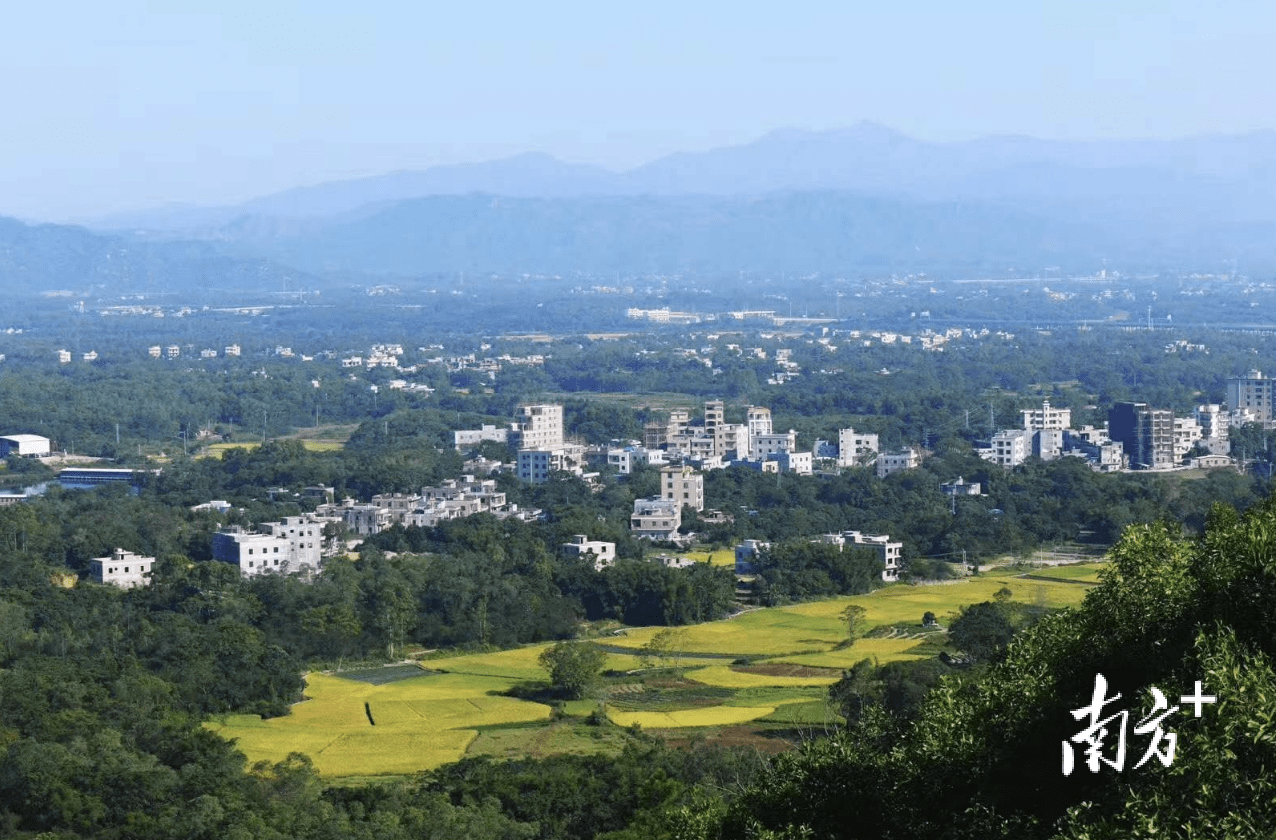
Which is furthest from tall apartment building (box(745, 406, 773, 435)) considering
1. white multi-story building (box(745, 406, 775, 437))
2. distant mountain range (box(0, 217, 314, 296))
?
distant mountain range (box(0, 217, 314, 296))

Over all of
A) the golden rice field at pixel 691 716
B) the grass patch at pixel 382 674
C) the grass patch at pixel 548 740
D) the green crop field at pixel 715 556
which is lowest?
the green crop field at pixel 715 556

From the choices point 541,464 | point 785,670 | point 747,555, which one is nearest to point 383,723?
point 785,670

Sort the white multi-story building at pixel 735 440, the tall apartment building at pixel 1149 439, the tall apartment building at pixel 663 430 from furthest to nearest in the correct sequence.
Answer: the tall apartment building at pixel 663 430, the white multi-story building at pixel 735 440, the tall apartment building at pixel 1149 439

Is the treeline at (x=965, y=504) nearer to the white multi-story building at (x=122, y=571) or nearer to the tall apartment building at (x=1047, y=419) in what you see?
the tall apartment building at (x=1047, y=419)

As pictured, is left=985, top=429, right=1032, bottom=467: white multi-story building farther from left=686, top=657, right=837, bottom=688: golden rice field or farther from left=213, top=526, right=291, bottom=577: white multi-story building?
left=686, top=657, right=837, bottom=688: golden rice field

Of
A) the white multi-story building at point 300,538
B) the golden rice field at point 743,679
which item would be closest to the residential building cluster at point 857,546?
the white multi-story building at point 300,538

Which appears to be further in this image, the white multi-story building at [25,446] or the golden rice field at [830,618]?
the white multi-story building at [25,446]
